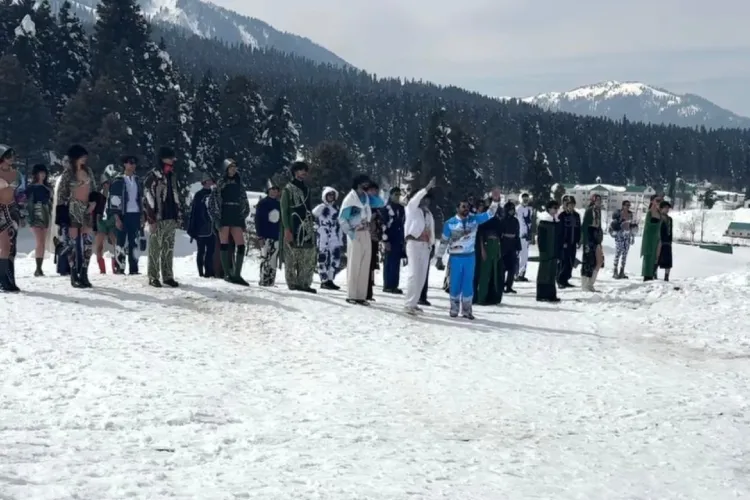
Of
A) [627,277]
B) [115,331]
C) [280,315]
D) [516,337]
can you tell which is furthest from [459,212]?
[627,277]

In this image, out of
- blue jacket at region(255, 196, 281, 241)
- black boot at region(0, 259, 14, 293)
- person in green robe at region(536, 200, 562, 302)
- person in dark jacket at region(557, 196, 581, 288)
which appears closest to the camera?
black boot at region(0, 259, 14, 293)

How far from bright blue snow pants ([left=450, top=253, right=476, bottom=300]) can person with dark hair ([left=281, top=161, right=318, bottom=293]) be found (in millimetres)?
2473

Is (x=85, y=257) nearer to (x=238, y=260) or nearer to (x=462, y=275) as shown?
(x=238, y=260)

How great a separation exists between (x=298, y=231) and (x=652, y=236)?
32.5ft

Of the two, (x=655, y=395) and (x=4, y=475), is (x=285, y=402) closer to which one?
(x=4, y=475)

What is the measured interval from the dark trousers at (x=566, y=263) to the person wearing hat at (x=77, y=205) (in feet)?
33.9

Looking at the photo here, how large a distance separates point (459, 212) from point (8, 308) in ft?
20.8

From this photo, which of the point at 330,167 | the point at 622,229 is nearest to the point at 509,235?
the point at 622,229

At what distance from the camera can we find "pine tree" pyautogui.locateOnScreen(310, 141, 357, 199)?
5194 centimetres

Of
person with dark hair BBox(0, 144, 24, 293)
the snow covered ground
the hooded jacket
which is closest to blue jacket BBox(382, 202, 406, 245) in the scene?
the hooded jacket

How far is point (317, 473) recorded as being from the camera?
16.1ft

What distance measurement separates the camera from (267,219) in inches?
513

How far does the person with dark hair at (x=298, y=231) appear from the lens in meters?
12.0

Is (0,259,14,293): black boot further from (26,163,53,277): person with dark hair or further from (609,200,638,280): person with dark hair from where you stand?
(609,200,638,280): person with dark hair
